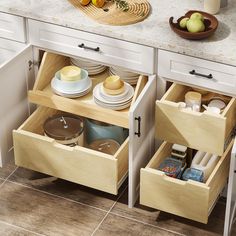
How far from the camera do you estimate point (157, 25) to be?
3326 millimetres

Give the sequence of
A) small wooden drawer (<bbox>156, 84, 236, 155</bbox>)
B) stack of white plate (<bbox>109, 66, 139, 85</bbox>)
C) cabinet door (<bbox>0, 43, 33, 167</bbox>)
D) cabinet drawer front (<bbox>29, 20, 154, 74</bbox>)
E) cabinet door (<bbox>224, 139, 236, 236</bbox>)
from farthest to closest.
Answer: stack of white plate (<bbox>109, 66, 139, 85</bbox>) < cabinet door (<bbox>0, 43, 33, 167</bbox>) < cabinet drawer front (<bbox>29, 20, 154, 74</bbox>) < small wooden drawer (<bbox>156, 84, 236, 155</bbox>) < cabinet door (<bbox>224, 139, 236, 236</bbox>)

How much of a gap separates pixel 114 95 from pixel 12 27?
0.60 m

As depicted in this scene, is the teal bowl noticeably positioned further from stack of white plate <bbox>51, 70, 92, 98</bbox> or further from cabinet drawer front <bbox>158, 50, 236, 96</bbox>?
cabinet drawer front <bbox>158, 50, 236, 96</bbox>

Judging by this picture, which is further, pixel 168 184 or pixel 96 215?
pixel 96 215

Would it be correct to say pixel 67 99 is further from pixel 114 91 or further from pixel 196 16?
pixel 196 16

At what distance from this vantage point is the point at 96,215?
3475 mm

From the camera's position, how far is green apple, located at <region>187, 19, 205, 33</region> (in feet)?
10.4

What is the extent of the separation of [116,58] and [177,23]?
31 cm

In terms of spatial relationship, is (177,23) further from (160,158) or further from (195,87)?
(160,158)

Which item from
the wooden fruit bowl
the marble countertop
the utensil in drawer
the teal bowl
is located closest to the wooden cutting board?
the marble countertop

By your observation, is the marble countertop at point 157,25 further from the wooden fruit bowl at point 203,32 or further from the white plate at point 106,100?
the white plate at point 106,100

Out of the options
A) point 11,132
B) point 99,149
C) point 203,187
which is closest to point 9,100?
point 11,132

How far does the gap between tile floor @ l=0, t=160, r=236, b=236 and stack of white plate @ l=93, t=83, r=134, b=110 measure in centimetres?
45

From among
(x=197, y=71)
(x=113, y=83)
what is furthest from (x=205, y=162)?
(x=113, y=83)
